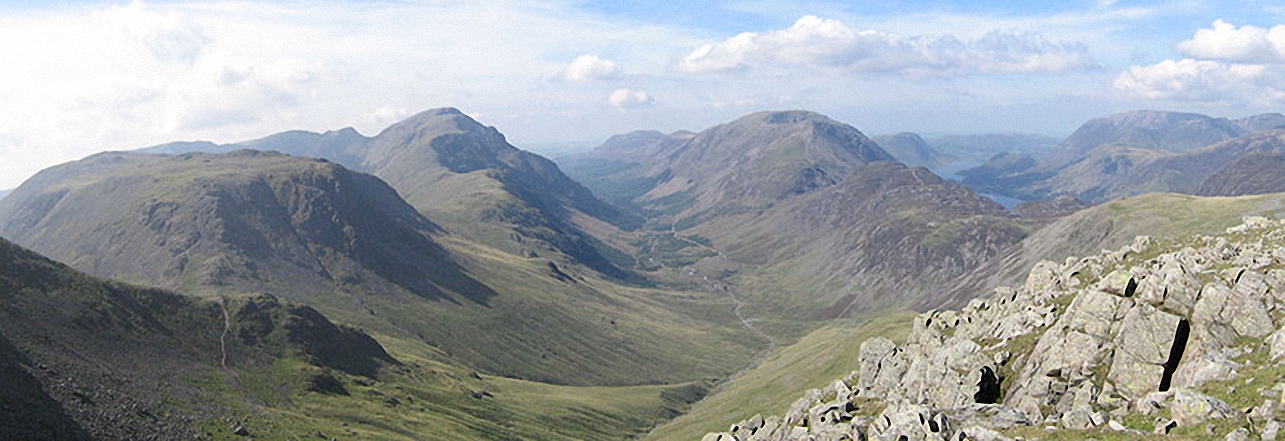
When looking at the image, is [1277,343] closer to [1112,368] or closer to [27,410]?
[1112,368]

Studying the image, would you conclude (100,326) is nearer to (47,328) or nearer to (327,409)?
(47,328)

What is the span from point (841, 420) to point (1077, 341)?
64.5 feet

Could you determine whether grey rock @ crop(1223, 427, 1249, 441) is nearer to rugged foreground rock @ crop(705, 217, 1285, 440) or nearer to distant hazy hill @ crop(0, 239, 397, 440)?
rugged foreground rock @ crop(705, 217, 1285, 440)

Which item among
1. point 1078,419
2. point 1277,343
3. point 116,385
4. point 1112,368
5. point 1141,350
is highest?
point 1277,343

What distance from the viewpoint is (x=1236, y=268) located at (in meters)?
57.2

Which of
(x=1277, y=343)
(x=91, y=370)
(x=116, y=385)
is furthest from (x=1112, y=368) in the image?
(x=91, y=370)

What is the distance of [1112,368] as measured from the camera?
51875 millimetres

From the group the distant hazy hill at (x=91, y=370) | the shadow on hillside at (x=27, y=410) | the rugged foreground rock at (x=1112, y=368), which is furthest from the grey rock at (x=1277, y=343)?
the distant hazy hill at (x=91, y=370)

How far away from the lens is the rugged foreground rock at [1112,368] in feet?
142

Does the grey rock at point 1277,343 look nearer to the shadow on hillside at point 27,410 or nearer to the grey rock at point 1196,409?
the grey rock at point 1196,409

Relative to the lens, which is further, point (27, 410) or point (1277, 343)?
point (27, 410)

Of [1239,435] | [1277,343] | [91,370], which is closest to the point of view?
[1239,435]

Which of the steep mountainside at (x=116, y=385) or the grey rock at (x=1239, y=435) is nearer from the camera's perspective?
the grey rock at (x=1239, y=435)

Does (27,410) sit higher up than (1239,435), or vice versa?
(1239,435)
